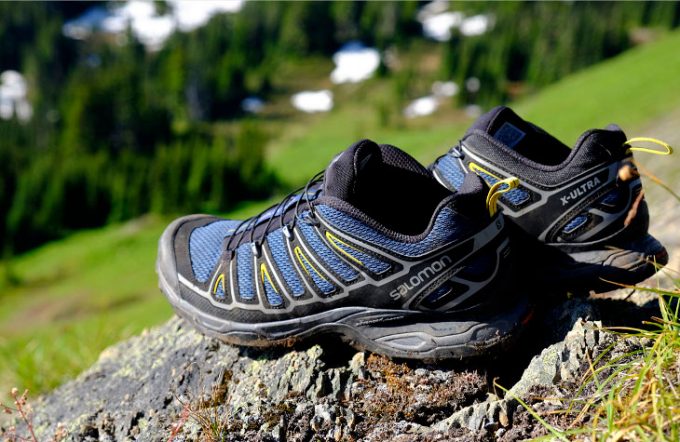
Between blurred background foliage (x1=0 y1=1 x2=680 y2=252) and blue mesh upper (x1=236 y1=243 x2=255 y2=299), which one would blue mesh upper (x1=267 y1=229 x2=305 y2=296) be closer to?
blue mesh upper (x1=236 y1=243 x2=255 y2=299)

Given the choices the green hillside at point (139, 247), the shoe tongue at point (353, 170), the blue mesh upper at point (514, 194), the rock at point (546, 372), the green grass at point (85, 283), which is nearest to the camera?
the rock at point (546, 372)

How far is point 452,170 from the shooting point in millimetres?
3066

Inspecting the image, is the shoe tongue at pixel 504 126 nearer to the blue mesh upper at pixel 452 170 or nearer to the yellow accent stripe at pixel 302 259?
the blue mesh upper at pixel 452 170

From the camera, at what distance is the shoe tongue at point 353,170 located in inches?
106

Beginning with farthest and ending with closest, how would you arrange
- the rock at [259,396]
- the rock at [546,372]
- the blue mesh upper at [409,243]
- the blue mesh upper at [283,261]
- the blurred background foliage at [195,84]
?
the blurred background foliage at [195,84], the blue mesh upper at [283,261], the blue mesh upper at [409,243], the rock at [259,396], the rock at [546,372]

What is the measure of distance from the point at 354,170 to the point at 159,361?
1460mm

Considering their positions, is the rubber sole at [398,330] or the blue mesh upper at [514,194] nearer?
the rubber sole at [398,330]

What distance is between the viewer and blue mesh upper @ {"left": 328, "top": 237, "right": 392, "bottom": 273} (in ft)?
8.75

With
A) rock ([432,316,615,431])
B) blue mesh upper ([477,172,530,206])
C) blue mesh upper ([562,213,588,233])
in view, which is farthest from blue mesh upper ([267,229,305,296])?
blue mesh upper ([562,213,588,233])

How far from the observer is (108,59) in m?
91.8

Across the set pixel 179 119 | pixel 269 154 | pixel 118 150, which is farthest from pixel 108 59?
pixel 269 154

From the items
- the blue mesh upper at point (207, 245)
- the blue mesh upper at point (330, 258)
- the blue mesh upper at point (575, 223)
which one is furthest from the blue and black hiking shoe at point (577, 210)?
the blue mesh upper at point (207, 245)

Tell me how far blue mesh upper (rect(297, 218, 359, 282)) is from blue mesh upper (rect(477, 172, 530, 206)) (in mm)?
779

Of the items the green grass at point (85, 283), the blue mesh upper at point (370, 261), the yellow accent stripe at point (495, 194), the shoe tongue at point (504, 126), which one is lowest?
the green grass at point (85, 283)
